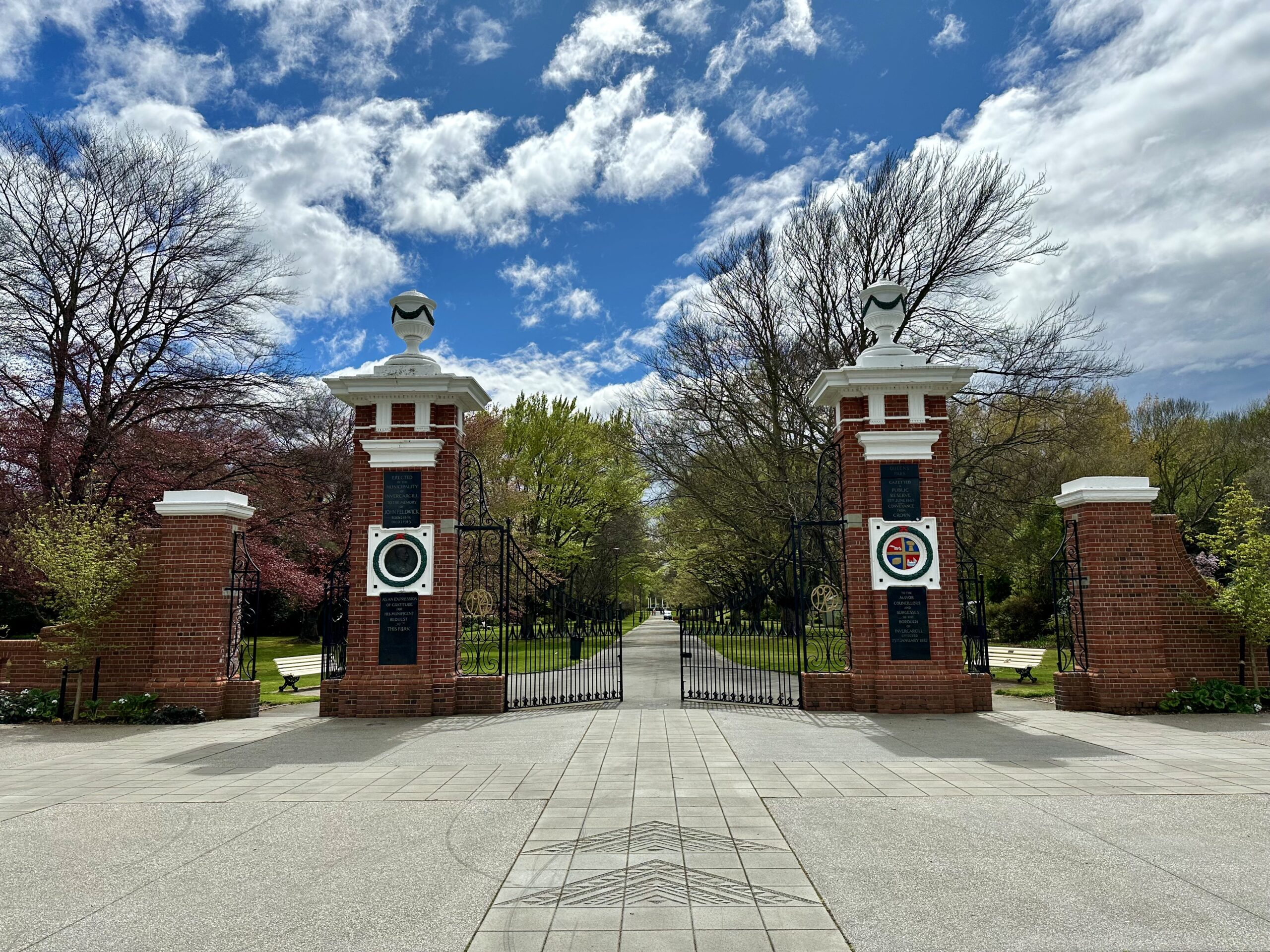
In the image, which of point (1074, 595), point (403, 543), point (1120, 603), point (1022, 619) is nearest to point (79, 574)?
point (403, 543)

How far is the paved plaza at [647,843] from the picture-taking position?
3555mm

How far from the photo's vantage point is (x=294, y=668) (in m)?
14.8

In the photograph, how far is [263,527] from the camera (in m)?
20.3

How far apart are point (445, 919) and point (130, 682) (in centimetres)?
914

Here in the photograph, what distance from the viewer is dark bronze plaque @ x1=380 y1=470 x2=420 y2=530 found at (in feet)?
34.4

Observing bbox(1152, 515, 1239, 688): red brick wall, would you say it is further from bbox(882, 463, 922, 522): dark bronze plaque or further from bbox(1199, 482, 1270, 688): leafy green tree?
bbox(882, 463, 922, 522): dark bronze plaque

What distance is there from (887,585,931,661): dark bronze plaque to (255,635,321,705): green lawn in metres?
9.77

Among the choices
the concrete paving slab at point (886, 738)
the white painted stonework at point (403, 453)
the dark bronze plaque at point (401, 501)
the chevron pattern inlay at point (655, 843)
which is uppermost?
the white painted stonework at point (403, 453)

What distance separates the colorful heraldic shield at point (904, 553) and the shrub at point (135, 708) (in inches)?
383

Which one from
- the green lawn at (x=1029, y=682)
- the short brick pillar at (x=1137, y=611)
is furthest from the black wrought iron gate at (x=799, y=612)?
the short brick pillar at (x=1137, y=611)

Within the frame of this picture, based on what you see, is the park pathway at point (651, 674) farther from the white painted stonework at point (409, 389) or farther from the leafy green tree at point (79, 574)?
the leafy green tree at point (79, 574)

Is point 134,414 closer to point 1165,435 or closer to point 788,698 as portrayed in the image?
point 788,698

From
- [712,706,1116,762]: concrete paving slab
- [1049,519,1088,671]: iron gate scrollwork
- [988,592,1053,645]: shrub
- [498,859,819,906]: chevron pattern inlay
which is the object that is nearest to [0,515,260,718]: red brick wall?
[712,706,1116,762]: concrete paving slab

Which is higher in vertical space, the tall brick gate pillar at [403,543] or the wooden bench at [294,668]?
the tall brick gate pillar at [403,543]
